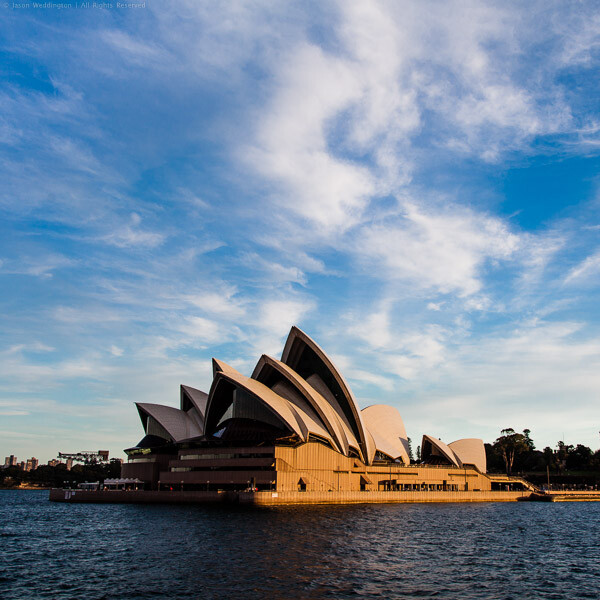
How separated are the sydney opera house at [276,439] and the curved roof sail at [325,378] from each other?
15 centimetres

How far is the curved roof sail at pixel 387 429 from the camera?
298ft

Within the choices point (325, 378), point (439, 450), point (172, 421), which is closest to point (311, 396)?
point (325, 378)

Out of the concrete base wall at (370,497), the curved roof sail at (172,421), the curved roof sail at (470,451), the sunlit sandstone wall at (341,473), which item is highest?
the curved roof sail at (172,421)

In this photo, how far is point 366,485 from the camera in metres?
81.9

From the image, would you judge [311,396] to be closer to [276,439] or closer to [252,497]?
[276,439]

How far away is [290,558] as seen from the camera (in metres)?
31.1

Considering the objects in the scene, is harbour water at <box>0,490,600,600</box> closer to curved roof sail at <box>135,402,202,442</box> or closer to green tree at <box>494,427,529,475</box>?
curved roof sail at <box>135,402,202,442</box>

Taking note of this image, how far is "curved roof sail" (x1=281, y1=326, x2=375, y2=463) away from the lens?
78.9 m

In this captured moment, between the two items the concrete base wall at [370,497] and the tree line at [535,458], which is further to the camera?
the tree line at [535,458]

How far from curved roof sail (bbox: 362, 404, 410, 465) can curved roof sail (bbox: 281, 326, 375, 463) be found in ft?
25.6

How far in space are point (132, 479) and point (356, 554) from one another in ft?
188

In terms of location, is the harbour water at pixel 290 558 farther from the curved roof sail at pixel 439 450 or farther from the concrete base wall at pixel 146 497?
the curved roof sail at pixel 439 450

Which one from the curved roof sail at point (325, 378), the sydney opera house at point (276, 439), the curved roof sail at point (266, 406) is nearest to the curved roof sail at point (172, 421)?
the sydney opera house at point (276, 439)

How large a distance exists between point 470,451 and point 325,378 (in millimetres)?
38496
